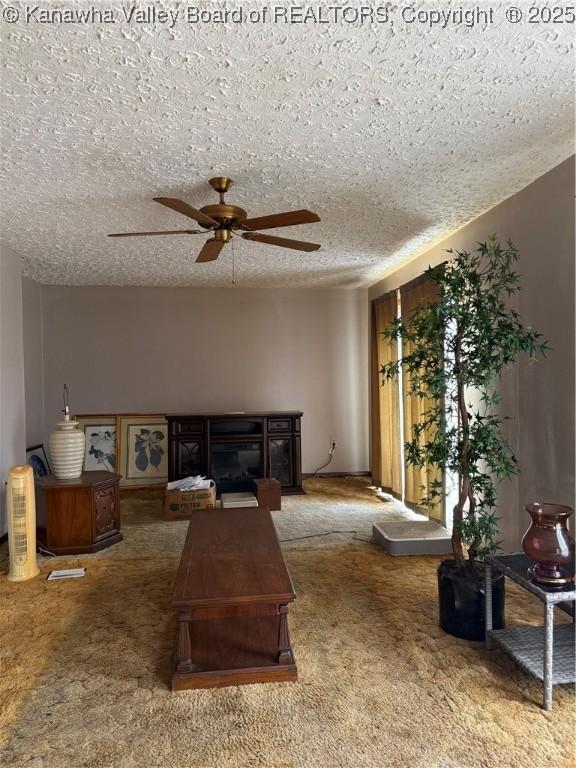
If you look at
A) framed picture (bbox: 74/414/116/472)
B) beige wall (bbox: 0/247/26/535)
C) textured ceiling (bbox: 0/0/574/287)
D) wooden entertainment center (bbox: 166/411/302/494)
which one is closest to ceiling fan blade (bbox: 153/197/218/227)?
textured ceiling (bbox: 0/0/574/287)

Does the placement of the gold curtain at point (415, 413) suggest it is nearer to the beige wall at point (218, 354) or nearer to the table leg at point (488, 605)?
the beige wall at point (218, 354)

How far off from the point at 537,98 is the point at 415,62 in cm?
67

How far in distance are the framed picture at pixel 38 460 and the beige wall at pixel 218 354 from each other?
0.62 m

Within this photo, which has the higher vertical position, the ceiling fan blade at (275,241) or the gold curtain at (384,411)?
the ceiling fan blade at (275,241)

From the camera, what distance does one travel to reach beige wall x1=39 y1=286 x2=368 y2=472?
20.9 ft

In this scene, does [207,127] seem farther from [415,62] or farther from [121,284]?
[121,284]

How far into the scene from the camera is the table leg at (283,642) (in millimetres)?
2256

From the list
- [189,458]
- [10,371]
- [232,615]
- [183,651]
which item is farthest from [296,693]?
[189,458]

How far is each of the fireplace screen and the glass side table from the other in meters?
3.67

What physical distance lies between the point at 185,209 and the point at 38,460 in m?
4.22

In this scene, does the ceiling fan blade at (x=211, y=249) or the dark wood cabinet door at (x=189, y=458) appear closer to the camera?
the ceiling fan blade at (x=211, y=249)

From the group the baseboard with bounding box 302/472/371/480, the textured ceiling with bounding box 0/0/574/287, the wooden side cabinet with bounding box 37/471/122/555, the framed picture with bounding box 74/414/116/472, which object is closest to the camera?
the textured ceiling with bounding box 0/0/574/287

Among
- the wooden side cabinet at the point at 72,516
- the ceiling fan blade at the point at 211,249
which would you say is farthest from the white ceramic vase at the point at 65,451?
the ceiling fan blade at the point at 211,249

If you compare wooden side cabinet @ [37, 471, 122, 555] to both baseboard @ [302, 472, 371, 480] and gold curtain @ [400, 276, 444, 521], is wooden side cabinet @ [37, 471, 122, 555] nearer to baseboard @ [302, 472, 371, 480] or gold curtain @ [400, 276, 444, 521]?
Answer: gold curtain @ [400, 276, 444, 521]
